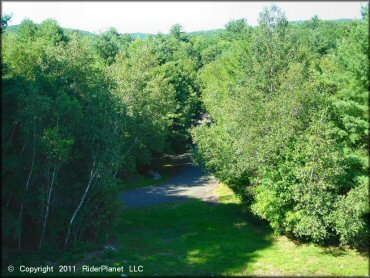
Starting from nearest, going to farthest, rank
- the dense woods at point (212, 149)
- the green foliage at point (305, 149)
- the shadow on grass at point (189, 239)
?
the dense woods at point (212, 149)
the shadow on grass at point (189, 239)
the green foliage at point (305, 149)

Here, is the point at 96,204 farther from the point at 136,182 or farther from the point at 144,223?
the point at 136,182

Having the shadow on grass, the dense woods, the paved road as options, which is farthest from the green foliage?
the paved road

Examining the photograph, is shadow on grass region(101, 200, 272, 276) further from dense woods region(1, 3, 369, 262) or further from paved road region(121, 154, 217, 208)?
dense woods region(1, 3, 369, 262)

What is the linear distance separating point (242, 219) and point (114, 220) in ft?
34.8

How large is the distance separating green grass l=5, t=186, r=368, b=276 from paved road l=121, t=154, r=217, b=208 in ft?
8.86

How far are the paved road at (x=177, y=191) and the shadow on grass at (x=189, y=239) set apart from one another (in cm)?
173

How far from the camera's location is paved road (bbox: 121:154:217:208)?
33.2m

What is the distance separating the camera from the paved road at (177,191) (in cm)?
3318

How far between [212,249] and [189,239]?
248 cm

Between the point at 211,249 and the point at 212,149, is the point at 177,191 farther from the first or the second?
the point at 211,249

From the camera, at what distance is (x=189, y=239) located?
24.0 metres

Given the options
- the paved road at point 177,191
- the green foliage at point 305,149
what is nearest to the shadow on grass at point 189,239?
the paved road at point 177,191

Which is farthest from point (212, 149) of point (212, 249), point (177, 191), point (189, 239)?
point (177, 191)

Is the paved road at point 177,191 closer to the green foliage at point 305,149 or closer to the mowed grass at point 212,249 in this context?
the mowed grass at point 212,249
